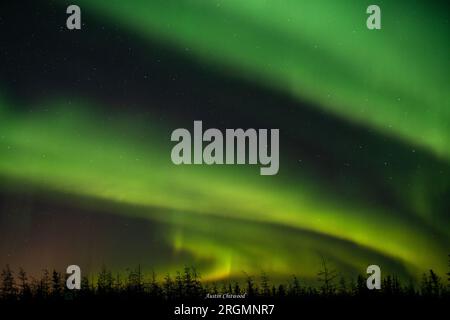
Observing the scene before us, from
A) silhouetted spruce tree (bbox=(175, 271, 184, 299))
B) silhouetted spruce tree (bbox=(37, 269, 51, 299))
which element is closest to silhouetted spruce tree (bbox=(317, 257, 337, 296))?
silhouetted spruce tree (bbox=(175, 271, 184, 299))

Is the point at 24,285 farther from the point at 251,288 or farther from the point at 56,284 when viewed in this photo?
the point at 251,288

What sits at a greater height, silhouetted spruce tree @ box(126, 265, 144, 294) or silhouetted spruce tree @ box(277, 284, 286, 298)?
silhouetted spruce tree @ box(126, 265, 144, 294)

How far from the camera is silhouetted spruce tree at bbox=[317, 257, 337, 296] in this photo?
16.0 feet

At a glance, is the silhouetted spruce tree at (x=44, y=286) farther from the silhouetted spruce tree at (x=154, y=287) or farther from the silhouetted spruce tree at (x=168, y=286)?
the silhouetted spruce tree at (x=168, y=286)

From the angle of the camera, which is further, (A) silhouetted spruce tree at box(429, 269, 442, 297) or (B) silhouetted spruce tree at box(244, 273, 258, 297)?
(A) silhouetted spruce tree at box(429, 269, 442, 297)

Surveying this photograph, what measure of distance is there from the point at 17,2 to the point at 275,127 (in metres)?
2.44

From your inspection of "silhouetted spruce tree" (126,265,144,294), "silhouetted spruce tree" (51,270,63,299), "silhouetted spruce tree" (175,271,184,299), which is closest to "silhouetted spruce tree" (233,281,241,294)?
"silhouetted spruce tree" (175,271,184,299)

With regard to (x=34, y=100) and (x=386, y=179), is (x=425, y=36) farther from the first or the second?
(x=34, y=100)

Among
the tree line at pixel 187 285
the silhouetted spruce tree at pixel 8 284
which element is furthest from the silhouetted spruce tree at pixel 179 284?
the silhouetted spruce tree at pixel 8 284

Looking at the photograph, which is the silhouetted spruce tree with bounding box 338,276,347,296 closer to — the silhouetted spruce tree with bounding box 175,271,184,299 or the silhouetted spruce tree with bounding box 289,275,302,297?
the silhouetted spruce tree with bounding box 289,275,302,297

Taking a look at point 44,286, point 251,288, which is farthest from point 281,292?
point 44,286

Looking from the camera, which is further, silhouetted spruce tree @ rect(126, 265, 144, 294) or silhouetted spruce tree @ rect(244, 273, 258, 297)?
silhouetted spruce tree @ rect(126, 265, 144, 294)

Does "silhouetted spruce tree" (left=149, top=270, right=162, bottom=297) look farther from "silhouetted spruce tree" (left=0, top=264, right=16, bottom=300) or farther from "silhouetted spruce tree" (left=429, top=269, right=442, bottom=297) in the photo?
"silhouetted spruce tree" (left=429, top=269, right=442, bottom=297)
